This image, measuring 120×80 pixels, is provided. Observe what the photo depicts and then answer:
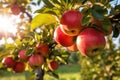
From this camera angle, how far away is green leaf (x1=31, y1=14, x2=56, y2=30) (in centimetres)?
142

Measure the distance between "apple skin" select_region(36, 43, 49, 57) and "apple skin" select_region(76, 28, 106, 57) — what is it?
0.60 meters

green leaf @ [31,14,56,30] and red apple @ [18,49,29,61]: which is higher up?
green leaf @ [31,14,56,30]

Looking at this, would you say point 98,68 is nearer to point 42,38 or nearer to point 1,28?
point 1,28

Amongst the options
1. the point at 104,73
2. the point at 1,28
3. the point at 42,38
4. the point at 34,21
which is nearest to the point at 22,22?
the point at 1,28

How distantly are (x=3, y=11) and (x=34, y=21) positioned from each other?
7.12 feet

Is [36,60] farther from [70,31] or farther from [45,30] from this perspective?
[70,31]

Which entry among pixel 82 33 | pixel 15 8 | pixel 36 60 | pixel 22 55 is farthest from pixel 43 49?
pixel 15 8

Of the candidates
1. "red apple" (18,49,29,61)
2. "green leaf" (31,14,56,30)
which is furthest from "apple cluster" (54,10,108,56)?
"red apple" (18,49,29,61)

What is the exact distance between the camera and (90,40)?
4.12 ft

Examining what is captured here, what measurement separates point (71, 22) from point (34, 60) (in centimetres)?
64

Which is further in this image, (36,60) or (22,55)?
(22,55)

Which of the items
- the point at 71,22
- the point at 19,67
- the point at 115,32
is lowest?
the point at 19,67

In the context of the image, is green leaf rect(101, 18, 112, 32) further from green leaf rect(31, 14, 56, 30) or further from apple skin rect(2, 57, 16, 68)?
apple skin rect(2, 57, 16, 68)

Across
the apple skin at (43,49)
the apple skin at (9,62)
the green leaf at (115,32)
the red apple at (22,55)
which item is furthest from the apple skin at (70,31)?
the apple skin at (9,62)
